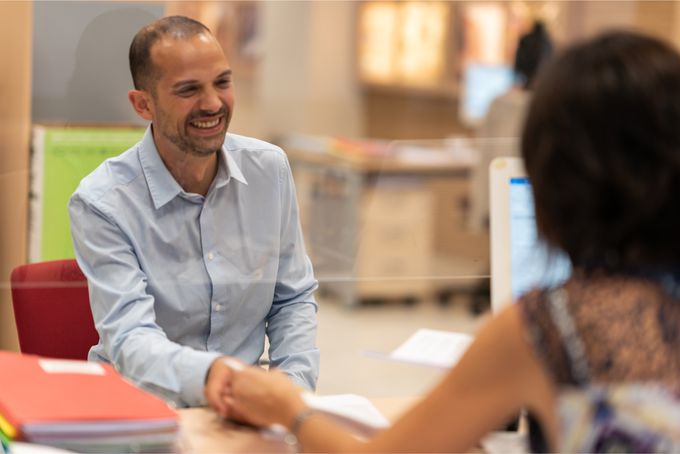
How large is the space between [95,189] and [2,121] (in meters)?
1.36

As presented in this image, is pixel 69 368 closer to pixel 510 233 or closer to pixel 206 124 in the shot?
pixel 206 124

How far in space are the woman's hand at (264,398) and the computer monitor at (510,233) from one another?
0.50 meters

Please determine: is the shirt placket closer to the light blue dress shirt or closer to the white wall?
the light blue dress shirt

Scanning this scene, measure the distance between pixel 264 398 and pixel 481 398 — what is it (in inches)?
16.9

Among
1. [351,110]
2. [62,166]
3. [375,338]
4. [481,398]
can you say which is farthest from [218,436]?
[351,110]

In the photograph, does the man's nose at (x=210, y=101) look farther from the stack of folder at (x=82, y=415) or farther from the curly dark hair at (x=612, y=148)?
the curly dark hair at (x=612, y=148)

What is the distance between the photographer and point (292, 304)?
2232 millimetres

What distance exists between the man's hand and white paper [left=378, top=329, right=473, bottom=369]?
0.28 metres

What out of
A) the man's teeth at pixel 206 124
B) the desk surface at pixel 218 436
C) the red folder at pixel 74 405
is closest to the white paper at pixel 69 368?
the red folder at pixel 74 405

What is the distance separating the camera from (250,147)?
7.41 ft

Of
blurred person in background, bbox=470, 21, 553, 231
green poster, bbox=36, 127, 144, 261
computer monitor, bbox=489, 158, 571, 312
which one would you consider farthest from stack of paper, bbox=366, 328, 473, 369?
blurred person in background, bbox=470, 21, 553, 231

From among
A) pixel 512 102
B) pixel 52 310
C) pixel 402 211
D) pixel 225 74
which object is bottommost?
pixel 402 211

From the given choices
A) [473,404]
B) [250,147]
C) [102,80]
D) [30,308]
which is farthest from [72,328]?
[473,404]

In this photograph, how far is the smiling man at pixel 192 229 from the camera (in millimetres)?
2023
